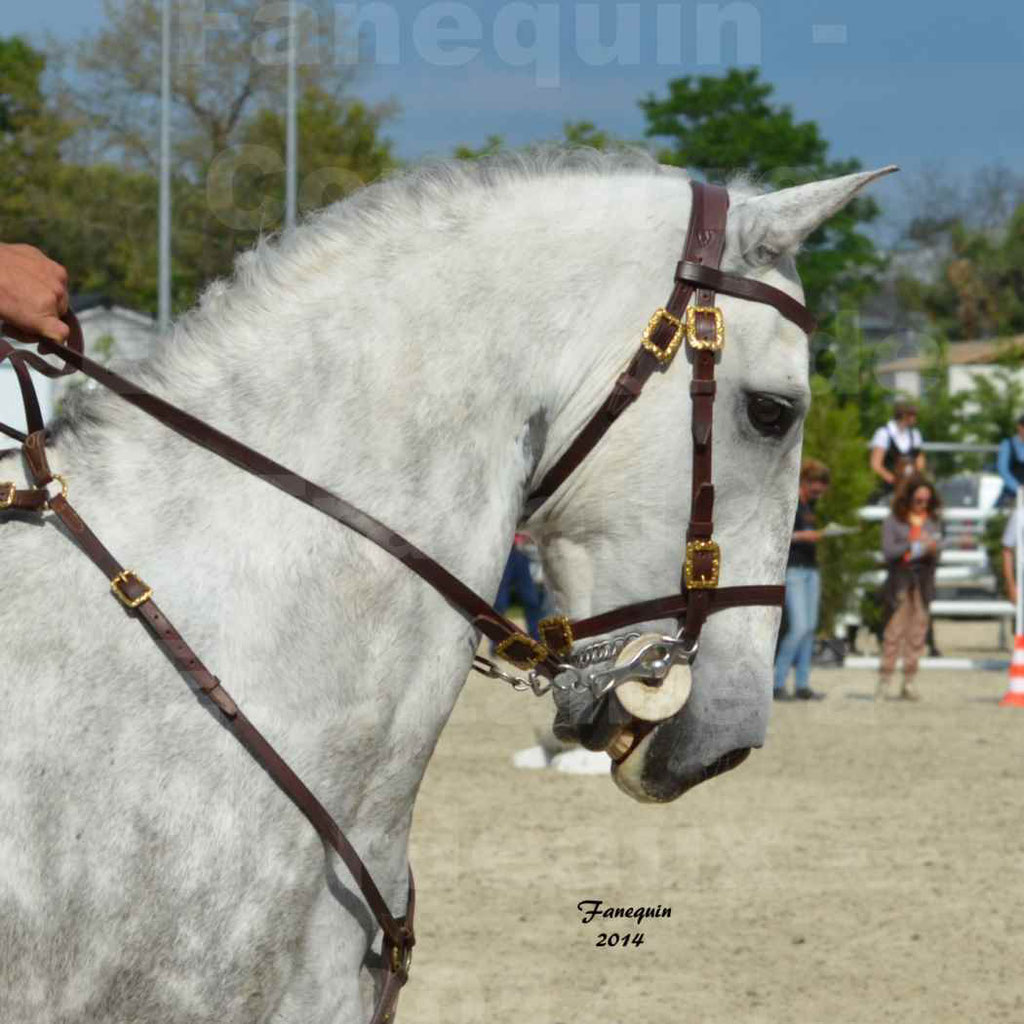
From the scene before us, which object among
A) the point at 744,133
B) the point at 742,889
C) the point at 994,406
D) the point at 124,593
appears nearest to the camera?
the point at 124,593

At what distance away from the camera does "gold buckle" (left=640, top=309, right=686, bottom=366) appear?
8.38 feet

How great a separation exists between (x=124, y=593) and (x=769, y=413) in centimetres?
109

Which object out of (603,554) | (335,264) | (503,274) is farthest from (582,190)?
(603,554)

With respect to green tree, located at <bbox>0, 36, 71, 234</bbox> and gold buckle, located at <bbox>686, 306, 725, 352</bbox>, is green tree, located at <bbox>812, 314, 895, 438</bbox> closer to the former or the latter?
gold buckle, located at <bbox>686, 306, 725, 352</bbox>

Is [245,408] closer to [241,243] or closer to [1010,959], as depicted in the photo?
[241,243]

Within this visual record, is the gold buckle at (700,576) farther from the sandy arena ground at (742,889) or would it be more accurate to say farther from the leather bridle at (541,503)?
the sandy arena ground at (742,889)

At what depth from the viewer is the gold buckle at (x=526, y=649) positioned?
2.66 metres

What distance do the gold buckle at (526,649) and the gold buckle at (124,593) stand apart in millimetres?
630

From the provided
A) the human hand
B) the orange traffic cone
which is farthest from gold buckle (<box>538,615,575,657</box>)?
the orange traffic cone

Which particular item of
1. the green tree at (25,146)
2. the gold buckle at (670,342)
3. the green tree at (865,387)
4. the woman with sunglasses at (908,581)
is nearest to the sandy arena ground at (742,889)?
the woman with sunglasses at (908,581)

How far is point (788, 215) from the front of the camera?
2.60 metres

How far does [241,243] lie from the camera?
3092 millimetres

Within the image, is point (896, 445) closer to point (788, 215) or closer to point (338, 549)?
point (788, 215)

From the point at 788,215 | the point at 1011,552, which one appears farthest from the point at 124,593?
the point at 1011,552
